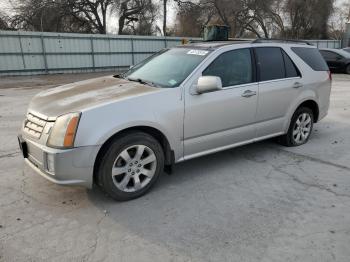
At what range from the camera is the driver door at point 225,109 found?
4105mm

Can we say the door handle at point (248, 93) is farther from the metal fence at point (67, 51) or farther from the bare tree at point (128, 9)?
the bare tree at point (128, 9)

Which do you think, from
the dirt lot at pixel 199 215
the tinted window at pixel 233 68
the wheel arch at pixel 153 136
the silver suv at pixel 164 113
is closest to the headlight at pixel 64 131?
the silver suv at pixel 164 113

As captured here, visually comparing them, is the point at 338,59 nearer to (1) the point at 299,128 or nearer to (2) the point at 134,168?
(1) the point at 299,128

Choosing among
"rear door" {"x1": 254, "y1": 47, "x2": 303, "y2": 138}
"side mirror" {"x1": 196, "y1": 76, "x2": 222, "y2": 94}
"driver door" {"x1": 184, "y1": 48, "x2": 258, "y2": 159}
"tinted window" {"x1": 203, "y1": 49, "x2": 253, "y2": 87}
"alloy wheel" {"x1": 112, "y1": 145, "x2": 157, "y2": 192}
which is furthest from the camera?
"rear door" {"x1": 254, "y1": 47, "x2": 303, "y2": 138}

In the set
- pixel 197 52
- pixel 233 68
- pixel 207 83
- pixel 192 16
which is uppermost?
pixel 192 16

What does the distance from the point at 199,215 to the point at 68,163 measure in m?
1.43

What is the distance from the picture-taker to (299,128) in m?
5.64

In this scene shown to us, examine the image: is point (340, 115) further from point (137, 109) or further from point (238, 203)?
point (137, 109)

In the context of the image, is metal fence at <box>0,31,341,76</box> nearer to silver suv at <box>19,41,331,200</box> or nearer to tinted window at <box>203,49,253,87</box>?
silver suv at <box>19,41,331,200</box>

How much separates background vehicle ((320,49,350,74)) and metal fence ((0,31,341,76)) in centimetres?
1063

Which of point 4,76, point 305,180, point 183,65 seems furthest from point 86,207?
point 4,76

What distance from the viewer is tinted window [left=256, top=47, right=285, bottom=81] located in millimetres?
4852

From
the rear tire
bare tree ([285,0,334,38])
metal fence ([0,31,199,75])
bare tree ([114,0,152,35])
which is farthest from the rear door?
bare tree ([285,0,334,38])

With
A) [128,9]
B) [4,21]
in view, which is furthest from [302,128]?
[128,9]
